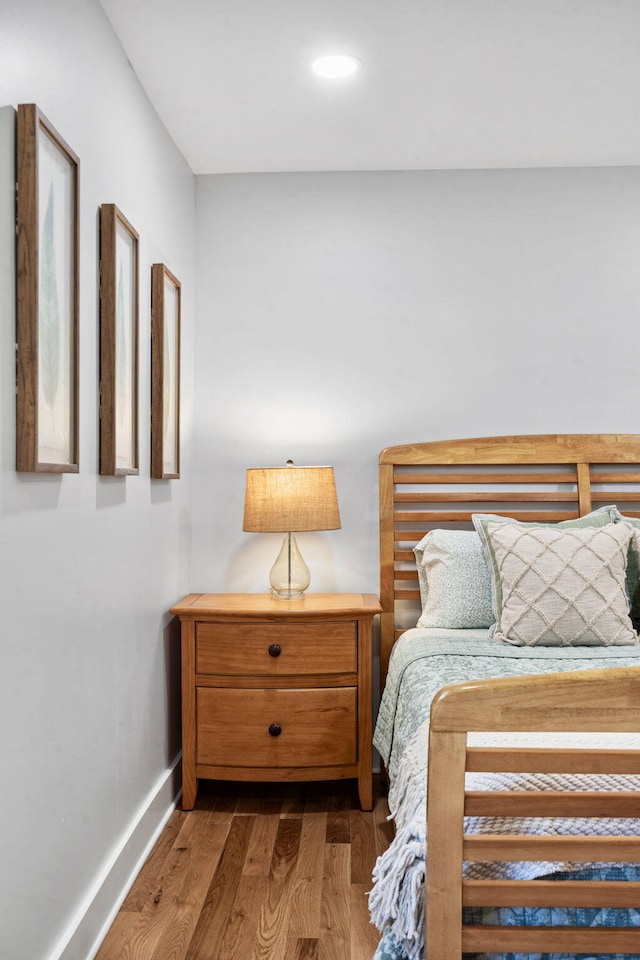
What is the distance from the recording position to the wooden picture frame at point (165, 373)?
273 centimetres

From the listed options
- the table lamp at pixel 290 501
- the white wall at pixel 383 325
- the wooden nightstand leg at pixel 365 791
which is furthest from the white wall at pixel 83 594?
the wooden nightstand leg at pixel 365 791

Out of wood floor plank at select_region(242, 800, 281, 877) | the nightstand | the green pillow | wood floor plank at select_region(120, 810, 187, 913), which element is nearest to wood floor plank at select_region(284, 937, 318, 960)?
wood floor plank at select_region(242, 800, 281, 877)

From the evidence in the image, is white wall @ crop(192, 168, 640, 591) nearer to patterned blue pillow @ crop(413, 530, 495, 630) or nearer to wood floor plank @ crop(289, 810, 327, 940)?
patterned blue pillow @ crop(413, 530, 495, 630)

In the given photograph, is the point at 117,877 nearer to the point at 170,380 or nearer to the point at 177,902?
the point at 177,902

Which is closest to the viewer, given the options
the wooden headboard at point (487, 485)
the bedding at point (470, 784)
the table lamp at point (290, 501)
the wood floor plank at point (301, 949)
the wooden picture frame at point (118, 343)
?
the bedding at point (470, 784)

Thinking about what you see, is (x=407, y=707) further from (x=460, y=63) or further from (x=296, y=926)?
(x=460, y=63)

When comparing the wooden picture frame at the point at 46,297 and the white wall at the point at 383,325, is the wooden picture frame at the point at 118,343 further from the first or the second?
the white wall at the point at 383,325

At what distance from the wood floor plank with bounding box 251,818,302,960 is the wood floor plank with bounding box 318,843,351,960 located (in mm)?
105

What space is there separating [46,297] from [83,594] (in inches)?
29.3

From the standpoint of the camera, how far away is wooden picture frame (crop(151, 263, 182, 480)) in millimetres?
2727

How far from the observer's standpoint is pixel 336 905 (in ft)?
7.42

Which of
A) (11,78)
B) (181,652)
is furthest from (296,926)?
(11,78)

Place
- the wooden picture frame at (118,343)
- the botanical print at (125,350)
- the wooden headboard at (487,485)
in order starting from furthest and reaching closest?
the wooden headboard at (487,485) < the botanical print at (125,350) < the wooden picture frame at (118,343)

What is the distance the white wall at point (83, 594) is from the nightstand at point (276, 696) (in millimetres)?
129
